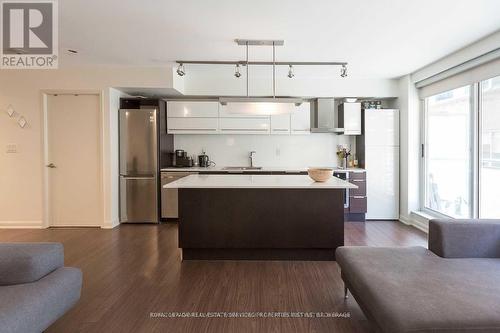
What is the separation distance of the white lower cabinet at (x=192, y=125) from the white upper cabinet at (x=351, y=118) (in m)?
2.29

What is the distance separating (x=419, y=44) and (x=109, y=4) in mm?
3396

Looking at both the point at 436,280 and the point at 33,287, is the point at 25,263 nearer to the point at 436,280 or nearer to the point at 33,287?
the point at 33,287

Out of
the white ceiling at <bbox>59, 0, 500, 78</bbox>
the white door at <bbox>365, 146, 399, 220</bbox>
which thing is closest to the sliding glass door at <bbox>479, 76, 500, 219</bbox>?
the white ceiling at <bbox>59, 0, 500, 78</bbox>

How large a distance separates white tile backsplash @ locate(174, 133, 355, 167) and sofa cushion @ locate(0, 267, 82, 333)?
13.4 ft

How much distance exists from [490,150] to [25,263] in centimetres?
467

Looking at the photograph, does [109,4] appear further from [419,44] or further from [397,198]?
[397,198]

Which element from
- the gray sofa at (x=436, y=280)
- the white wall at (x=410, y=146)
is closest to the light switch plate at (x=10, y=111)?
the gray sofa at (x=436, y=280)

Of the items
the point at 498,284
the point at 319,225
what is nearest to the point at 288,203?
the point at 319,225

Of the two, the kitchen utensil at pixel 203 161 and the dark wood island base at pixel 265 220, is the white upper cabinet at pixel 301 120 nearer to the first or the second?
the kitchen utensil at pixel 203 161

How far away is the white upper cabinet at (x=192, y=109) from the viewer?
5.52m

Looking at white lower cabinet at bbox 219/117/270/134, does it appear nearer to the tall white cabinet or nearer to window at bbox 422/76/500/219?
the tall white cabinet

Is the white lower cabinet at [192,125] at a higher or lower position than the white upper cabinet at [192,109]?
lower

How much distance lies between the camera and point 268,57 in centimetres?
417

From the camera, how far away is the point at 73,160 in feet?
16.3
